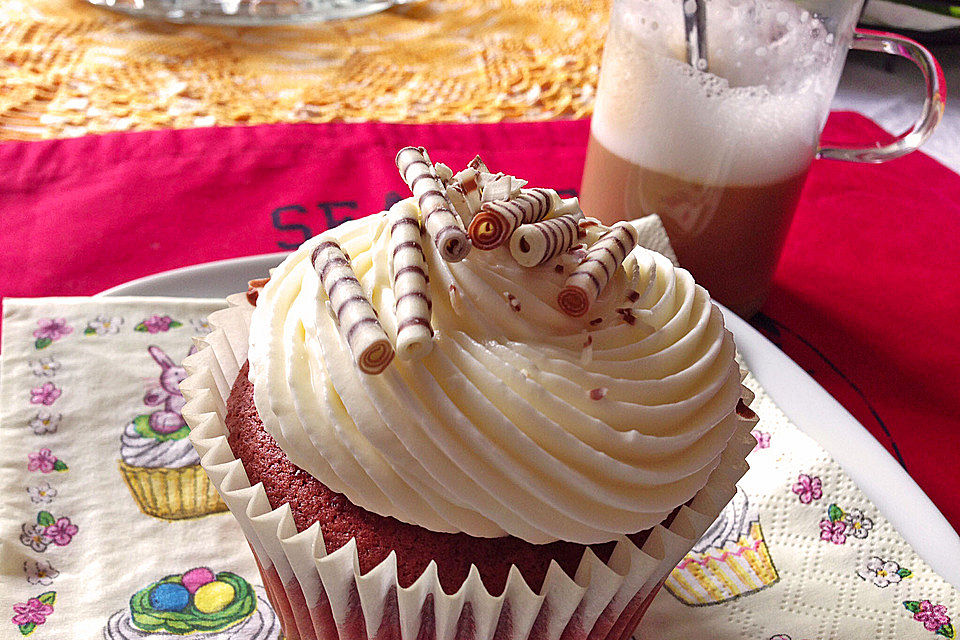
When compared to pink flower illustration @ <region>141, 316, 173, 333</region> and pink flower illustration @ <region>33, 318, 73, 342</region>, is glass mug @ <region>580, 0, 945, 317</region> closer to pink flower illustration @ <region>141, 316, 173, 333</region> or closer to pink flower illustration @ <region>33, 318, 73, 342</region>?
pink flower illustration @ <region>141, 316, 173, 333</region>

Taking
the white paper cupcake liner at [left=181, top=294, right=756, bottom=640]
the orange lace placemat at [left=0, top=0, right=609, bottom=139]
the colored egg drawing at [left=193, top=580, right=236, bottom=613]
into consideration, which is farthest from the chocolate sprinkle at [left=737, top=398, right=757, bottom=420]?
the orange lace placemat at [left=0, top=0, right=609, bottom=139]

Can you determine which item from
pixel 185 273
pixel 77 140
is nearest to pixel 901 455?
pixel 185 273

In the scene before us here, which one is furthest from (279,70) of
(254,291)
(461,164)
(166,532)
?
(166,532)

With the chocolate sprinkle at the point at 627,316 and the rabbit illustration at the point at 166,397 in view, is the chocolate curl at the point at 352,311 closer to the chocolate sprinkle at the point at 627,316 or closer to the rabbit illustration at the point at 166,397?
the chocolate sprinkle at the point at 627,316

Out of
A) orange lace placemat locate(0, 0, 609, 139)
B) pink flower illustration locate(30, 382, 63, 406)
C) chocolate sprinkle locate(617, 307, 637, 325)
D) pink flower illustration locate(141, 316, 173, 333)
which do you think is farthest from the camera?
orange lace placemat locate(0, 0, 609, 139)

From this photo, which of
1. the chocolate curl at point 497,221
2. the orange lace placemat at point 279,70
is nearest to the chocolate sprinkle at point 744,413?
the chocolate curl at point 497,221

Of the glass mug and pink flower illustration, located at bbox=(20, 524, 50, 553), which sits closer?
pink flower illustration, located at bbox=(20, 524, 50, 553)
